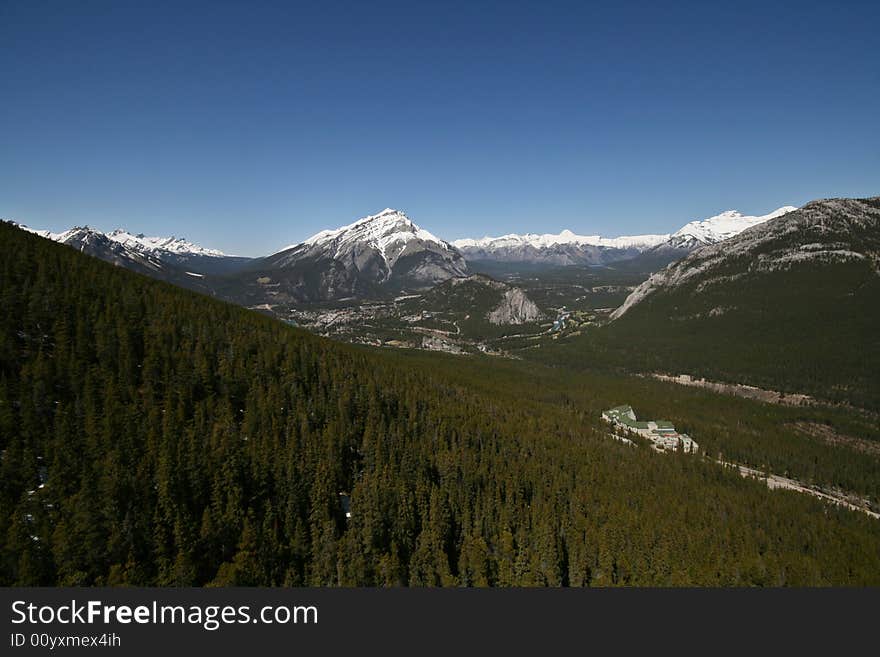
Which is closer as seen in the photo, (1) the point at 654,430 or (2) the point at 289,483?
(2) the point at 289,483

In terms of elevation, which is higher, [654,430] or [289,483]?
[289,483]

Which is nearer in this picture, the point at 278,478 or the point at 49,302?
the point at 278,478

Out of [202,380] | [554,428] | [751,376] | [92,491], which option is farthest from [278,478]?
[751,376]

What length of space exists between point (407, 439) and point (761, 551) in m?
54.7

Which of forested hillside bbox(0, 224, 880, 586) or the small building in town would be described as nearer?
forested hillside bbox(0, 224, 880, 586)

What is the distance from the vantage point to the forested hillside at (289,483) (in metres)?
38.6

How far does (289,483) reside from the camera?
165ft

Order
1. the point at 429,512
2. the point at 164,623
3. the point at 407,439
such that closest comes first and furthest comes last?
the point at 164,623
the point at 429,512
the point at 407,439

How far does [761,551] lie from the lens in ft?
197

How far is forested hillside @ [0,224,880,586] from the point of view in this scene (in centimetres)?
3862

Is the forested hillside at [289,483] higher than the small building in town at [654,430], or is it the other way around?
the forested hillside at [289,483]

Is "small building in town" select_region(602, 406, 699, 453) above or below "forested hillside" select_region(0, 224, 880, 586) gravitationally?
below

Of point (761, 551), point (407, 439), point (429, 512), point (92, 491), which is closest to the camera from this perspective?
point (92, 491)

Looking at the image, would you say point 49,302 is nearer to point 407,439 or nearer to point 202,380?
point 202,380
